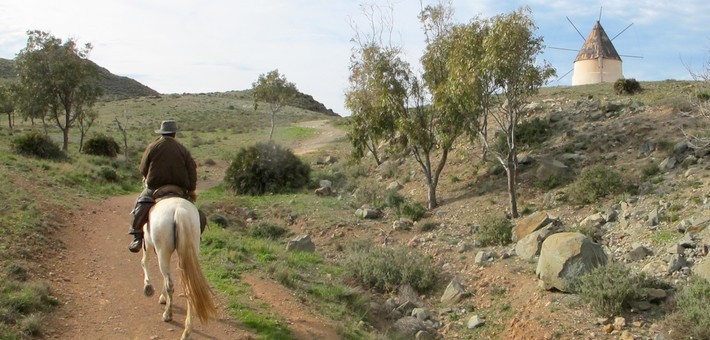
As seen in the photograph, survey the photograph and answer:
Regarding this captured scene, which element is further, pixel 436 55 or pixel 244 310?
pixel 436 55

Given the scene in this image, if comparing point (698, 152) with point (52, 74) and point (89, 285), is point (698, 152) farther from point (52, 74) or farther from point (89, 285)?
point (52, 74)

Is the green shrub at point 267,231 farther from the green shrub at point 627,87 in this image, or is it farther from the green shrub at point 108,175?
the green shrub at point 627,87

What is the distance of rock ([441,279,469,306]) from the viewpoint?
13.8 m

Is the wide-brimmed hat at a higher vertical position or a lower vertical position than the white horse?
higher

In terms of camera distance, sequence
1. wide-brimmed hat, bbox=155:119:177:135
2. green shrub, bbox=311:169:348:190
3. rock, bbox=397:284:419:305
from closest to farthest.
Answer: wide-brimmed hat, bbox=155:119:177:135 < rock, bbox=397:284:419:305 < green shrub, bbox=311:169:348:190

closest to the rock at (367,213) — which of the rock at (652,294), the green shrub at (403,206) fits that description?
the green shrub at (403,206)

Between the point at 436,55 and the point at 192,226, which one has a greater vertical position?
the point at 436,55

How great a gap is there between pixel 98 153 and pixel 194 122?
32211mm

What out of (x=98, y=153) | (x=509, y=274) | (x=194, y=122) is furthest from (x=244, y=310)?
(x=194, y=122)

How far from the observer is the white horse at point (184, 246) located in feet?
26.2

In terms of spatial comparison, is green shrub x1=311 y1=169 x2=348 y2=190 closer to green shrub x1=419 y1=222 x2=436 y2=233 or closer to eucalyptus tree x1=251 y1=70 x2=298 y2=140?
green shrub x1=419 y1=222 x2=436 y2=233

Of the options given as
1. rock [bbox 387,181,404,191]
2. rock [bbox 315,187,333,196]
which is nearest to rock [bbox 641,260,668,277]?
rock [bbox 387,181,404,191]

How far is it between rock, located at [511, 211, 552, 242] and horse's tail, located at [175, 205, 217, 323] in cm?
1001

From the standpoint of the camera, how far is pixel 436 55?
22.2 meters
